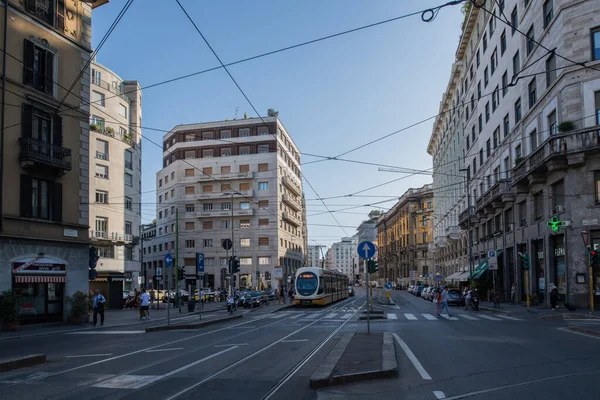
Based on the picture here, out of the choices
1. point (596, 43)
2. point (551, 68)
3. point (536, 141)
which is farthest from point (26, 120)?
point (536, 141)

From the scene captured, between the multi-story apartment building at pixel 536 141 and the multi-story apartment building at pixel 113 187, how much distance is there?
1125 inches

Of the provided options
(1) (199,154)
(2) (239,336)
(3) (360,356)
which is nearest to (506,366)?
(3) (360,356)

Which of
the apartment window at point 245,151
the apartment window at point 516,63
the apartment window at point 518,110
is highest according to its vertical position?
the apartment window at point 245,151

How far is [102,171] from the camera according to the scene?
47.3 metres

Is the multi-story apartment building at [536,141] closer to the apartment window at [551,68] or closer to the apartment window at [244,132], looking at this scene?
the apartment window at [551,68]

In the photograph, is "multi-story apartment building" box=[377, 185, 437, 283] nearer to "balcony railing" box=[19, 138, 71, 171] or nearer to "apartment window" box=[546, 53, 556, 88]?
"apartment window" box=[546, 53, 556, 88]

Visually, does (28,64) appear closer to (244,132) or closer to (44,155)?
(44,155)

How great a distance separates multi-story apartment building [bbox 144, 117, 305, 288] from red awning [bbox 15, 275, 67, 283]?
4744cm

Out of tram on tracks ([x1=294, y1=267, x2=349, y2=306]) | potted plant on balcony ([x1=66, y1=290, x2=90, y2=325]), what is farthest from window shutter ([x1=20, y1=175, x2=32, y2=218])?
tram on tracks ([x1=294, y1=267, x2=349, y2=306])

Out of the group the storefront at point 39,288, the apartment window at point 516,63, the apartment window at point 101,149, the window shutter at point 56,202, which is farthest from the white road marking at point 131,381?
the apartment window at point 101,149

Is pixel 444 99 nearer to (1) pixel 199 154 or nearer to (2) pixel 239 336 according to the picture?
(1) pixel 199 154

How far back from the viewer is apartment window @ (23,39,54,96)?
80.6 ft

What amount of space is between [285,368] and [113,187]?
40265mm

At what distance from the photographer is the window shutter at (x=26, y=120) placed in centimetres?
2402
